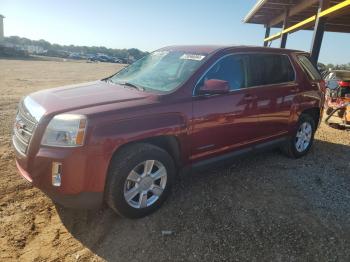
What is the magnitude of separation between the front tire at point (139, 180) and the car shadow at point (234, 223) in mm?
173

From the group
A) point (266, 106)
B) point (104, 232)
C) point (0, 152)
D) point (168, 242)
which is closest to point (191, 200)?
point (168, 242)

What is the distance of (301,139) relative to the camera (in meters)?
5.83

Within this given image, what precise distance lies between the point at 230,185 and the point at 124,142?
1925 millimetres

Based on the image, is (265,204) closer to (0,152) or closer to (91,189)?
(91,189)

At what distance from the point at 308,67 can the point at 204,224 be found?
11.9ft

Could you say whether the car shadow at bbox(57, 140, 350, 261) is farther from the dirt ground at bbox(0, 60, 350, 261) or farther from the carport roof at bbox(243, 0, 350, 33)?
the carport roof at bbox(243, 0, 350, 33)

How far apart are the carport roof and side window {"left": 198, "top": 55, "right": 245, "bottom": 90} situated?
667cm

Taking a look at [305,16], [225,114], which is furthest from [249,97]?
[305,16]

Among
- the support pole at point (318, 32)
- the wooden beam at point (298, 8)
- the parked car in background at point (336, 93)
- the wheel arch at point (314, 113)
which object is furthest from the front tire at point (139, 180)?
the wooden beam at point (298, 8)

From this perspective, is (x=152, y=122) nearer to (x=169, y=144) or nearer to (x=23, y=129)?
(x=169, y=144)

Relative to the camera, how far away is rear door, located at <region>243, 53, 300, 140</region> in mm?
4686

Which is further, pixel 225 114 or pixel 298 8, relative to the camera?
pixel 298 8

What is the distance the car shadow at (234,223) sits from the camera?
3.17 m

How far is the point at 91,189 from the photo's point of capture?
3.17 meters
